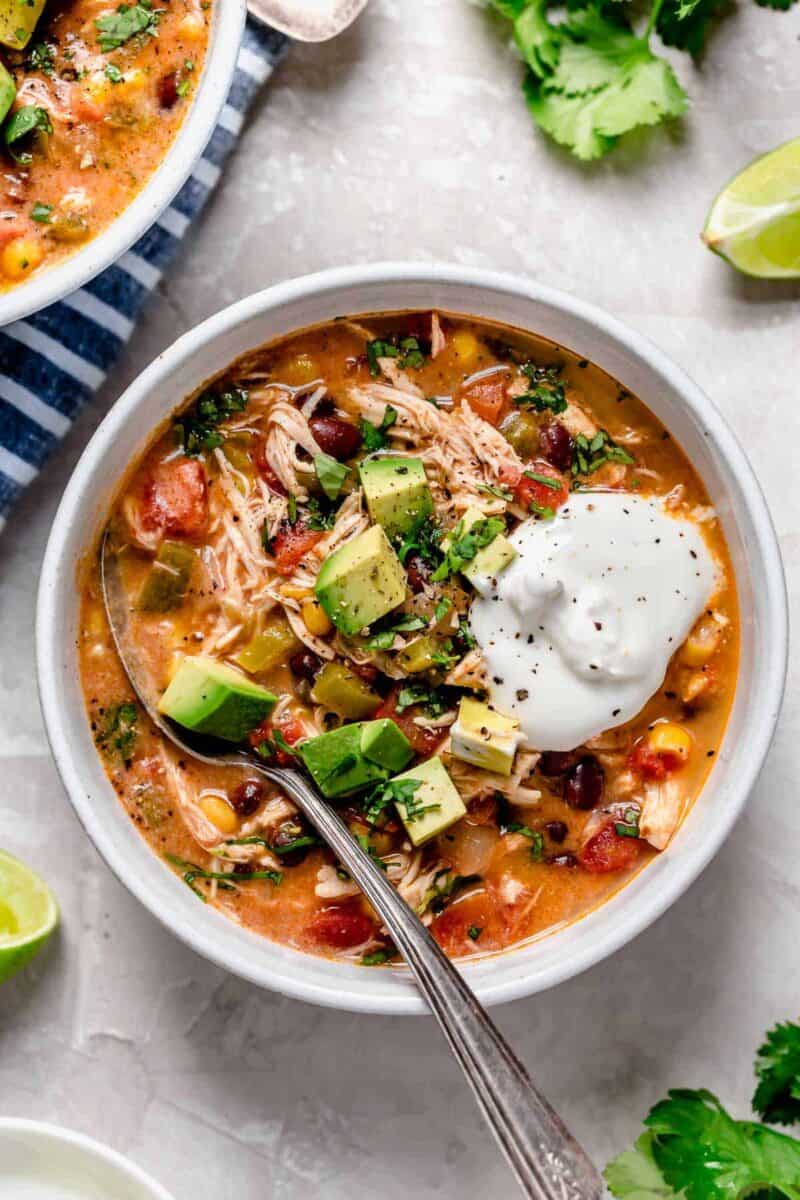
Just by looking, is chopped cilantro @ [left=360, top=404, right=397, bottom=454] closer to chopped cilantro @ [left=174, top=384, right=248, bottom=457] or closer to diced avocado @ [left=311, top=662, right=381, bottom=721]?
chopped cilantro @ [left=174, top=384, right=248, bottom=457]

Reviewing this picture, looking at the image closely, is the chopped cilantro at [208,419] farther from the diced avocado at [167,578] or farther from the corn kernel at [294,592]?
the corn kernel at [294,592]

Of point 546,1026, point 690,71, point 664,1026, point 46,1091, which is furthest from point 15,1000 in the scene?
point 690,71

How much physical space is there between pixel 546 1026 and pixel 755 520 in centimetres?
174

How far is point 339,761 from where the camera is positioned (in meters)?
3.58

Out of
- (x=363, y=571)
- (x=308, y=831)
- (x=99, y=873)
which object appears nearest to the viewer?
(x=363, y=571)

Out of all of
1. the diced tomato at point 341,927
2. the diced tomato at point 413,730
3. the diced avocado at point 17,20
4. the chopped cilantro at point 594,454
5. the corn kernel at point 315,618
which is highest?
the diced avocado at point 17,20

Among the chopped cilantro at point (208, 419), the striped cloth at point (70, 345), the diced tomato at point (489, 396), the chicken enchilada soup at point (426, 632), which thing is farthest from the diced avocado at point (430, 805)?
the striped cloth at point (70, 345)

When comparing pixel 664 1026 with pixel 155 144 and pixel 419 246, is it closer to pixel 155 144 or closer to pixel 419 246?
pixel 419 246

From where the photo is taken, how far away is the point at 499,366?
150 inches

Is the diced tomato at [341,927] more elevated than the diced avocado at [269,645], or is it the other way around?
the diced avocado at [269,645]

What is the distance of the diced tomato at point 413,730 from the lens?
12.2ft

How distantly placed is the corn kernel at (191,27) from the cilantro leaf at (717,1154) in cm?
339

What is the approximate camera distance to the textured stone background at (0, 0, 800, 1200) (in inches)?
162

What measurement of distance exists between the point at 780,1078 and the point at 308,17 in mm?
3530
